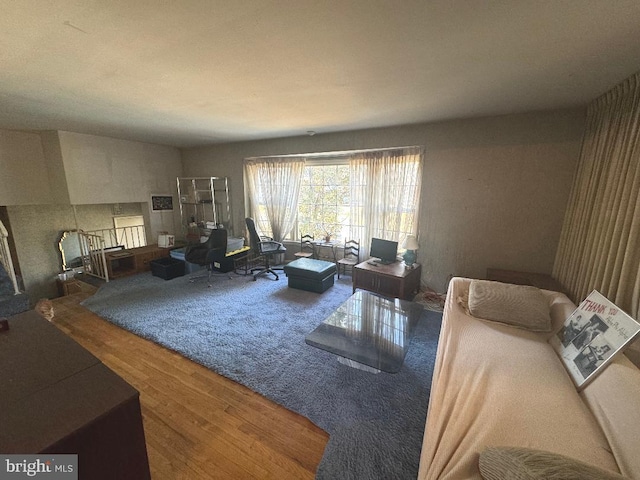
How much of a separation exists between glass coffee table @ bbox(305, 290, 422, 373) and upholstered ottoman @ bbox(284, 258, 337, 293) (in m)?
0.79

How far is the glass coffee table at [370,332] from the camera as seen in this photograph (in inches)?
77.8

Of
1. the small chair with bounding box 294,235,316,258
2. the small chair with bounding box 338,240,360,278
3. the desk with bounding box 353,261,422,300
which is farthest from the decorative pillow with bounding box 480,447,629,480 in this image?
the small chair with bounding box 294,235,316,258

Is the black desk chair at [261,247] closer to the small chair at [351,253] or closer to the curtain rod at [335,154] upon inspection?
the small chair at [351,253]

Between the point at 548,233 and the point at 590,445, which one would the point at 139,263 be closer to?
the point at 590,445

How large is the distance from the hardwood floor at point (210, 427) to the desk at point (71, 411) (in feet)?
1.93

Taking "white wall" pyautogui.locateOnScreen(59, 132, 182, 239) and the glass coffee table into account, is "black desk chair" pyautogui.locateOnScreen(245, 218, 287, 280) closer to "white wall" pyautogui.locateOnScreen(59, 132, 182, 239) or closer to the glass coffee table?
the glass coffee table

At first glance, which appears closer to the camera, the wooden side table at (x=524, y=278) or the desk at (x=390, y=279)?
the wooden side table at (x=524, y=278)

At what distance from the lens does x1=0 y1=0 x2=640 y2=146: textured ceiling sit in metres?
1.16

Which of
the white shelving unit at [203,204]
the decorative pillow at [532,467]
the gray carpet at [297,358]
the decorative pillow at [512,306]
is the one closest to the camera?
the decorative pillow at [532,467]

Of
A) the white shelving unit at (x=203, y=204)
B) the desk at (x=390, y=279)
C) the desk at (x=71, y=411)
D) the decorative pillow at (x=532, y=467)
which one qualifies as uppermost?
the white shelving unit at (x=203, y=204)

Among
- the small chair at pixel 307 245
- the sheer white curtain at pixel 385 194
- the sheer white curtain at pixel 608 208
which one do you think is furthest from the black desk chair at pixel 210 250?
the sheer white curtain at pixel 608 208

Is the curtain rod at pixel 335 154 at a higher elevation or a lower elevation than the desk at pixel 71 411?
higher

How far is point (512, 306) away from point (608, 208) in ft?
3.71

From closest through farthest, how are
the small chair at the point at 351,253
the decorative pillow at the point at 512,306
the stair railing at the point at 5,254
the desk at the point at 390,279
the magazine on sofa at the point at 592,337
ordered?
the magazine on sofa at the point at 592,337, the decorative pillow at the point at 512,306, the stair railing at the point at 5,254, the desk at the point at 390,279, the small chair at the point at 351,253
